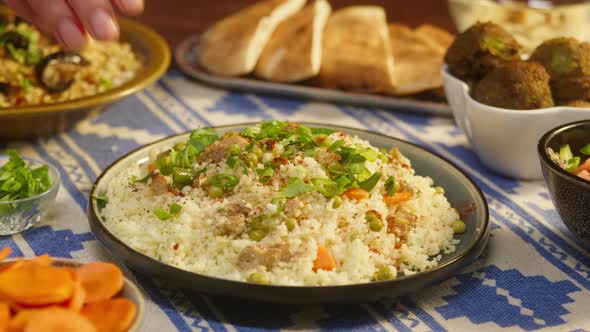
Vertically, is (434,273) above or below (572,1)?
above

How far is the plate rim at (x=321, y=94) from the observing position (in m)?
4.36

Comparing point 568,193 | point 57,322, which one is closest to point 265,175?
point 57,322

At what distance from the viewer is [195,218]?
8.57ft

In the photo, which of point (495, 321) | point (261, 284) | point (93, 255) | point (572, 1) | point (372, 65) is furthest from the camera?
point (572, 1)

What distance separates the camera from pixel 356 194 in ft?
8.88

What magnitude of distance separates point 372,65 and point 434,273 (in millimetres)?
2204

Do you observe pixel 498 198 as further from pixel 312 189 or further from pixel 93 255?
pixel 93 255

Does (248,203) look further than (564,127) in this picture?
No

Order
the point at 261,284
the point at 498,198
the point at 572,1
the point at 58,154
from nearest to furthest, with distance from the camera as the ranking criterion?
the point at 261,284
the point at 498,198
the point at 58,154
the point at 572,1

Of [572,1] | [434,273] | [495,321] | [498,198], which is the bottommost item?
[572,1]

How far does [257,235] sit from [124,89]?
151 centimetres

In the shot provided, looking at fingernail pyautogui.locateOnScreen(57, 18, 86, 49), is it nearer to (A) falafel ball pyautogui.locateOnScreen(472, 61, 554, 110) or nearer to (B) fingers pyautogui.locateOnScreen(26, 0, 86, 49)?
(B) fingers pyautogui.locateOnScreen(26, 0, 86, 49)

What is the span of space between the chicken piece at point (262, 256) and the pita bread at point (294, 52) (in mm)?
2209

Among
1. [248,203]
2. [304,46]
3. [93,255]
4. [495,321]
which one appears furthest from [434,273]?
[304,46]
